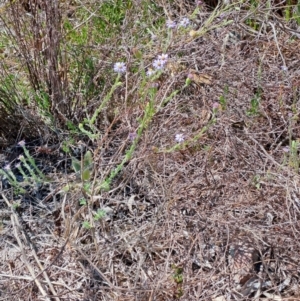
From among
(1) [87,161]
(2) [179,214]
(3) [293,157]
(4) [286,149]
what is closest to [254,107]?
(4) [286,149]

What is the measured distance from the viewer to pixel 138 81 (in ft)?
7.39

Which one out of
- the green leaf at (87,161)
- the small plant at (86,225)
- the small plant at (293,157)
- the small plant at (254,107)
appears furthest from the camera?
the small plant at (254,107)

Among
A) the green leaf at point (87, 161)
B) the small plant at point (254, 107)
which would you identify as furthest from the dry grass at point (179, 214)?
the green leaf at point (87, 161)

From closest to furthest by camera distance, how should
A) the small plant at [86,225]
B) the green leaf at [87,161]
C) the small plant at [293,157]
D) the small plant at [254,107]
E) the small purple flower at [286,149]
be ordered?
the green leaf at [87,161] → the small plant at [86,225] → the small plant at [293,157] → the small purple flower at [286,149] → the small plant at [254,107]

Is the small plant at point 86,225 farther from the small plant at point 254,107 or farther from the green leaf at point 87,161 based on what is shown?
the small plant at point 254,107

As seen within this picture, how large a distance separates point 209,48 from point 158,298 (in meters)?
1.23

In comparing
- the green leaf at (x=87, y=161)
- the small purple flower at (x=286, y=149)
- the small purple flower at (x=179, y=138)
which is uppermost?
the green leaf at (x=87, y=161)

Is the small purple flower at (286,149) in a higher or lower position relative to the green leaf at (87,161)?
lower

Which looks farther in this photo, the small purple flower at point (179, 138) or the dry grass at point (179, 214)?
the small purple flower at point (179, 138)

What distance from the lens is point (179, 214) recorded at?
1923 mm

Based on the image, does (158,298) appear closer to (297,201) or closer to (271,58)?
(297,201)

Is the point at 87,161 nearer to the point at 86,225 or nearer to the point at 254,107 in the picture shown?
the point at 86,225

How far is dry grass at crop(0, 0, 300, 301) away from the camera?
5.82 feet

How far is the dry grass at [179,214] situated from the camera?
1775 mm
